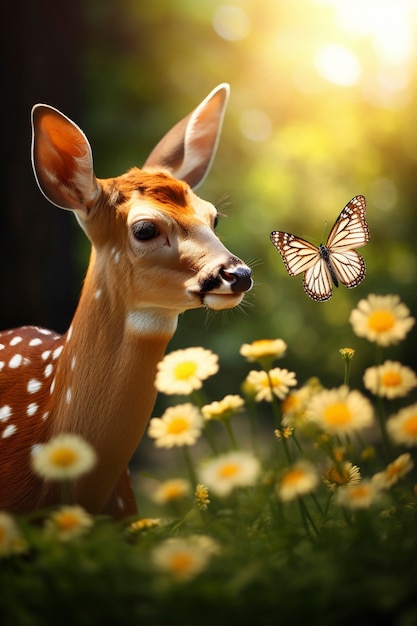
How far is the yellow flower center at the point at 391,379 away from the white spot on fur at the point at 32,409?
0.62 meters

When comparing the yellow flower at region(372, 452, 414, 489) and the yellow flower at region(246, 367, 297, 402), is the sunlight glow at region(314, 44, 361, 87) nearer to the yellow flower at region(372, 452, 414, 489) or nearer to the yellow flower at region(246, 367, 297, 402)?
the yellow flower at region(246, 367, 297, 402)

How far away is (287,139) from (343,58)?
3.43 ft

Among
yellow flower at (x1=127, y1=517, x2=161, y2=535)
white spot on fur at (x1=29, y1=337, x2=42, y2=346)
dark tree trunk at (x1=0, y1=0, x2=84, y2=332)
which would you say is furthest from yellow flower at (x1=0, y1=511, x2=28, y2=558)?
dark tree trunk at (x1=0, y1=0, x2=84, y2=332)

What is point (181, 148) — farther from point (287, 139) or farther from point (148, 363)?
point (287, 139)

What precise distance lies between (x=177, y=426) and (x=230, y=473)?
19 cm

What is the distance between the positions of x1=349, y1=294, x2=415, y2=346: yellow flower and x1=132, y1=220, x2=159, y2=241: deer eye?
1.22 ft

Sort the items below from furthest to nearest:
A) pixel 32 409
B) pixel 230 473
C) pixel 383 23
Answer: pixel 383 23 → pixel 32 409 → pixel 230 473

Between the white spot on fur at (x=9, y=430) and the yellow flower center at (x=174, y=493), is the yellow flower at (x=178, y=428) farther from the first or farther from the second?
the white spot on fur at (x=9, y=430)

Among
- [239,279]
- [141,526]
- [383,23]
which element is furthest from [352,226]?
[383,23]

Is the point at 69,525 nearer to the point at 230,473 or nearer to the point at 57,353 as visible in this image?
the point at 230,473

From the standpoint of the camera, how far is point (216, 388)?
5.25 m

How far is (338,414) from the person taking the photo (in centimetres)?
102

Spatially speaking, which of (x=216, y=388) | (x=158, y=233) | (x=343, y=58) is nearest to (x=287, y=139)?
(x=343, y=58)

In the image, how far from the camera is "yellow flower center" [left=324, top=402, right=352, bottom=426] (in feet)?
3.33
